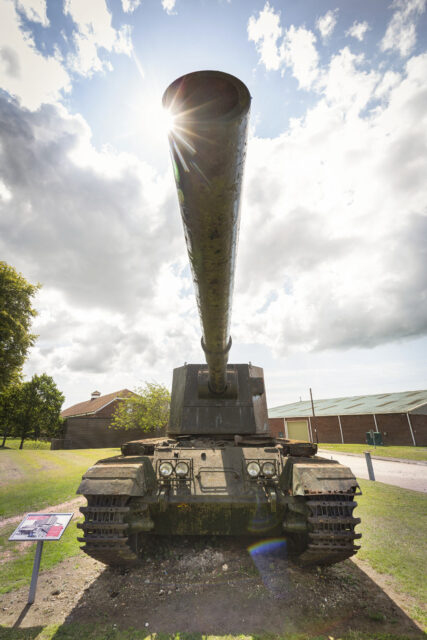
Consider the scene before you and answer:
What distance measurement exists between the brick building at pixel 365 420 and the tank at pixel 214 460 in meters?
17.6

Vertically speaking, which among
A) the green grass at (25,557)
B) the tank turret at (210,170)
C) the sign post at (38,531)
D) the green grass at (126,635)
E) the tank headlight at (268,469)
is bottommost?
the green grass at (126,635)

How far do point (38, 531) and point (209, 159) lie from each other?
4.18 meters

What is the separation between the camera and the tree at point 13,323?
1473 cm

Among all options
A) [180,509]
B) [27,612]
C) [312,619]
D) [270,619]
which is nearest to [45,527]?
[27,612]

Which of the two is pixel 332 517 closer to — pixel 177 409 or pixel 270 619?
pixel 270 619

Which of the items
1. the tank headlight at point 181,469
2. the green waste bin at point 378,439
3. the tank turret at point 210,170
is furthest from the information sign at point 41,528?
the green waste bin at point 378,439

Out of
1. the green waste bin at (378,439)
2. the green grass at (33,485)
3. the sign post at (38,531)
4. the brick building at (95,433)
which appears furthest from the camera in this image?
the brick building at (95,433)

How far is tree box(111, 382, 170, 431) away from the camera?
26.2 meters

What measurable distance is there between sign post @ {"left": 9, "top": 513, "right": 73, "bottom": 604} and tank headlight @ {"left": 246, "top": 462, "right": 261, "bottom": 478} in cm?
222

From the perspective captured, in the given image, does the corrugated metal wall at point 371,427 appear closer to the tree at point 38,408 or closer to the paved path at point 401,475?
the paved path at point 401,475

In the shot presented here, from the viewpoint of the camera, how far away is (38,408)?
3328 centimetres

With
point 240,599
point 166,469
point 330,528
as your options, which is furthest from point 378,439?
point 166,469

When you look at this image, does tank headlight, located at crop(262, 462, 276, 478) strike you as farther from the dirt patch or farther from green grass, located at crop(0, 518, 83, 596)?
green grass, located at crop(0, 518, 83, 596)

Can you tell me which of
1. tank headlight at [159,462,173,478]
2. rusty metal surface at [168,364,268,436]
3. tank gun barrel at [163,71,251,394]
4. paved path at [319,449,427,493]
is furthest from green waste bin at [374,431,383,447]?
tank gun barrel at [163,71,251,394]
